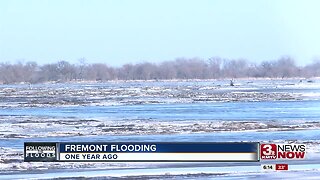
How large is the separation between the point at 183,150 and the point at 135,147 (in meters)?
0.58

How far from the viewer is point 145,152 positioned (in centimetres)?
732

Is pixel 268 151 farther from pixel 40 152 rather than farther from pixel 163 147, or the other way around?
pixel 40 152

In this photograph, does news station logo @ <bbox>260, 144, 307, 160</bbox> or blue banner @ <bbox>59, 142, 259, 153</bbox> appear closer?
blue banner @ <bbox>59, 142, 259, 153</bbox>

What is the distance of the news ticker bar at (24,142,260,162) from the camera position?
23.6 ft

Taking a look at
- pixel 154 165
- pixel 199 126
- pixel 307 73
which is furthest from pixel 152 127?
pixel 154 165

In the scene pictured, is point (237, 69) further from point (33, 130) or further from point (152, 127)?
point (33, 130)

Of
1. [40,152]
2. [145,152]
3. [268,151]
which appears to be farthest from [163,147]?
[40,152]

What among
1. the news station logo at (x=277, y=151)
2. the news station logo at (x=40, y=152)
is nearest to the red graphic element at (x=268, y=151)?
the news station logo at (x=277, y=151)

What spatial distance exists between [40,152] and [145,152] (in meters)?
1.20

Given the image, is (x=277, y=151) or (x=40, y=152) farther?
(x=40, y=152)

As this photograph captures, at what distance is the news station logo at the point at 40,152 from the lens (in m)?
7.44

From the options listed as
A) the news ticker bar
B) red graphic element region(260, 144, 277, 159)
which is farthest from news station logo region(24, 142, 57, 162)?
red graphic element region(260, 144, 277, 159)

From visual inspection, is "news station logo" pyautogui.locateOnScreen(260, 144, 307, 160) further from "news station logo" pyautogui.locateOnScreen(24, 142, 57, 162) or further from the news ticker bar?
"news station logo" pyautogui.locateOnScreen(24, 142, 57, 162)

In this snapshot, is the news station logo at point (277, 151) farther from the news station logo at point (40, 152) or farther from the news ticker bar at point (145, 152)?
the news station logo at point (40, 152)
